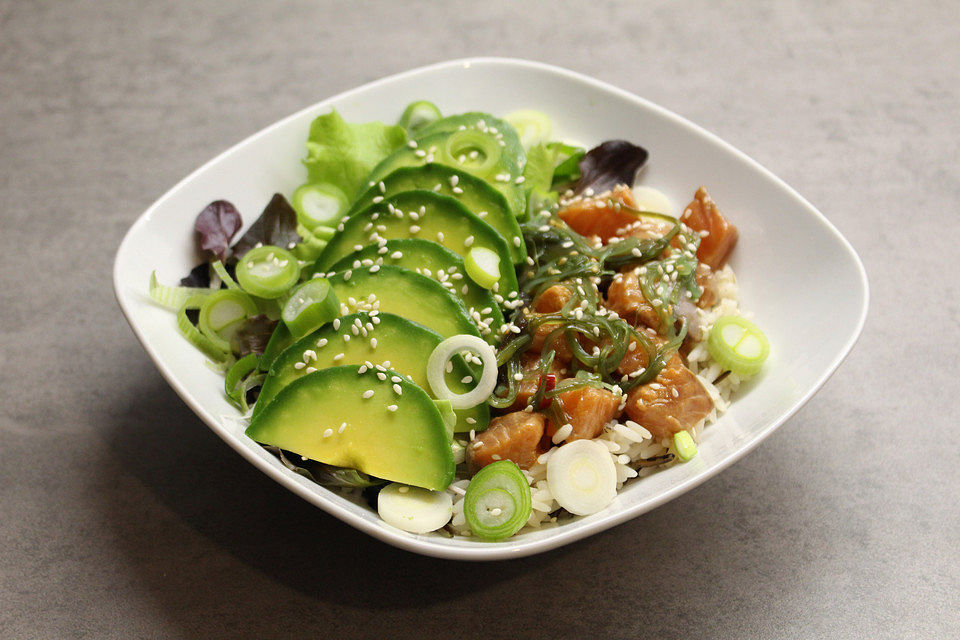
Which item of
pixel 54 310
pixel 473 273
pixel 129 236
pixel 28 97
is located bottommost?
pixel 54 310

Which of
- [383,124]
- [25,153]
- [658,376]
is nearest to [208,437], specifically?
[383,124]

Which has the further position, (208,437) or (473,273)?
(208,437)

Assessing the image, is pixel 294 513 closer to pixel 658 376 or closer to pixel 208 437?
A: pixel 208 437

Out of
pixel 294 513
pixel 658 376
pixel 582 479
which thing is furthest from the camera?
pixel 294 513

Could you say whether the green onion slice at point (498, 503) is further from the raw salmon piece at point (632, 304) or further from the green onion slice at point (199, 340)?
the green onion slice at point (199, 340)

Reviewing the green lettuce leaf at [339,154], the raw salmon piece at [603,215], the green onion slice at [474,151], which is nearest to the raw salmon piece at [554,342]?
the raw salmon piece at [603,215]

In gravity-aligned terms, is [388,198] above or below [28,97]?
above
